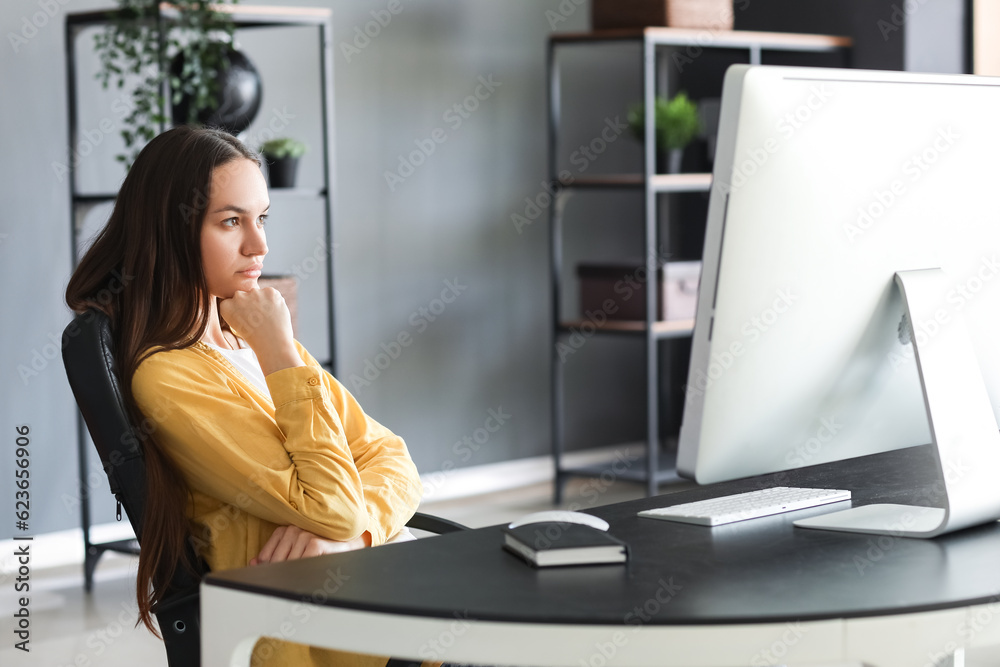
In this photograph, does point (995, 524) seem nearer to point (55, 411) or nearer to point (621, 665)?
point (621, 665)

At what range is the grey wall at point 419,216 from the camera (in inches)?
137

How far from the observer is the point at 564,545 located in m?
1.17

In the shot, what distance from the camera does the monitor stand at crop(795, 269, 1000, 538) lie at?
1.26 m

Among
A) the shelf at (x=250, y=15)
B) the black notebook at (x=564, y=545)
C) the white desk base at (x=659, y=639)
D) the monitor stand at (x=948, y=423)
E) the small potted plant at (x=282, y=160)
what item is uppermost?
the shelf at (x=250, y=15)

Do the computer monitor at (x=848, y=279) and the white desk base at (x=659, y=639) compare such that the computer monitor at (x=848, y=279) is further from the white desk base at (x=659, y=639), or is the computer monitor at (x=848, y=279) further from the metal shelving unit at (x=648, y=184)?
the metal shelving unit at (x=648, y=184)

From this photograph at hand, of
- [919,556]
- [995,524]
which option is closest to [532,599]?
[919,556]

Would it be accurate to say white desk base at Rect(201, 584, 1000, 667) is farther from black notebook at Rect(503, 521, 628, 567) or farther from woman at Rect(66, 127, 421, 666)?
woman at Rect(66, 127, 421, 666)

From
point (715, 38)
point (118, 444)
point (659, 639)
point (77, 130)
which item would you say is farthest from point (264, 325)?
point (715, 38)

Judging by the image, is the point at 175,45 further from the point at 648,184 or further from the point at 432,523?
the point at 432,523

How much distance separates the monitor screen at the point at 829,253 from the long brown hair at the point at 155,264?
70 cm

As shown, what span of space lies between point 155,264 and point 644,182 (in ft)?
8.56

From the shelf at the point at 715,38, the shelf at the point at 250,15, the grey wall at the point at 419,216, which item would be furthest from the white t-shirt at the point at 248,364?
the shelf at the point at 715,38

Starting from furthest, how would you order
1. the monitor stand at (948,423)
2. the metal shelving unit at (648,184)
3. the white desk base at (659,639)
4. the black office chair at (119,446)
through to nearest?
the metal shelving unit at (648,184), the black office chair at (119,446), the monitor stand at (948,423), the white desk base at (659,639)

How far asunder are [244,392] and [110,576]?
2.09 metres
